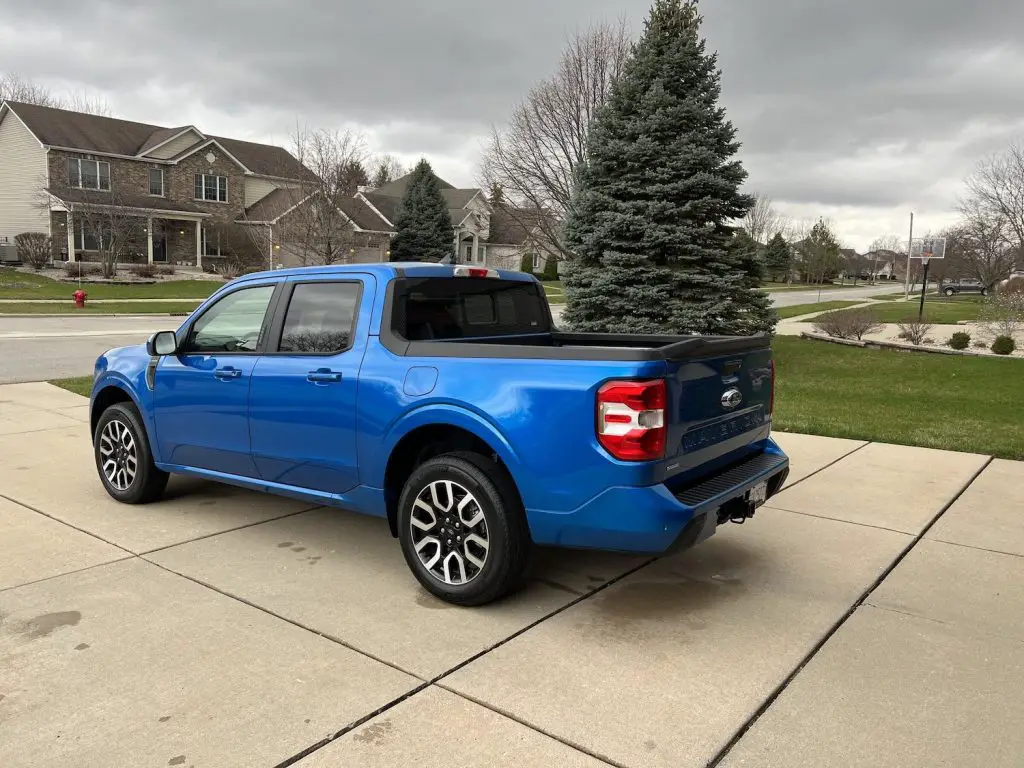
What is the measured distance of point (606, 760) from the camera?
8.93ft

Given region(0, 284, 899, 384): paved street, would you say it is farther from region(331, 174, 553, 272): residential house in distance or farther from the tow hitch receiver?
region(331, 174, 553, 272): residential house in distance

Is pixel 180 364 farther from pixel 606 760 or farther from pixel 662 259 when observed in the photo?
pixel 662 259

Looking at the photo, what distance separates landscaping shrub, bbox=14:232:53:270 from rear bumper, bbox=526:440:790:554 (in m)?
41.9

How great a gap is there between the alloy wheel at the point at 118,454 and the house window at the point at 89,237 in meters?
36.5

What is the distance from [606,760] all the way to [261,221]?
45638 mm

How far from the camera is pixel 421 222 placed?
48.8 metres

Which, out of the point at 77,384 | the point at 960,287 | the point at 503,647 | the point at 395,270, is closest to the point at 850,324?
the point at 77,384

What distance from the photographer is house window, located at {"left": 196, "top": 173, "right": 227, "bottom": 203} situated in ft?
150

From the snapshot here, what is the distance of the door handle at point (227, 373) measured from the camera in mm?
4836

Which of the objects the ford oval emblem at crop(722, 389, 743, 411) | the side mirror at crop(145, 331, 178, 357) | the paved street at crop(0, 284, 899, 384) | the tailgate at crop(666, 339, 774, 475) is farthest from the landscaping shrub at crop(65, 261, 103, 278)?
the ford oval emblem at crop(722, 389, 743, 411)

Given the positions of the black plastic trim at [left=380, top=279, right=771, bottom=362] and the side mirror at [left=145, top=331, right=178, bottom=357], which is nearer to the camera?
the black plastic trim at [left=380, top=279, right=771, bottom=362]

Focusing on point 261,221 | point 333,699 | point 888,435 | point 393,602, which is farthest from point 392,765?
point 261,221

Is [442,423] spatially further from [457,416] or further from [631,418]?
[631,418]

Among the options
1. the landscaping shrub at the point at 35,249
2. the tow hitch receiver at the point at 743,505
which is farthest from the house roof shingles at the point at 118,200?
the tow hitch receiver at the point at 743,505
